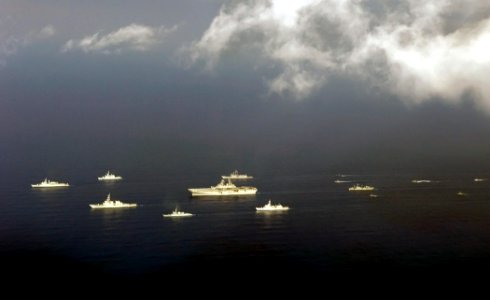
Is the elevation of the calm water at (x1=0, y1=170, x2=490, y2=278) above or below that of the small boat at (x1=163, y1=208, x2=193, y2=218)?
below

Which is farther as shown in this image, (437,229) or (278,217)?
(278,217)

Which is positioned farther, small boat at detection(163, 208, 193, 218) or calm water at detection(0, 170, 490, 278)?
small boat at detection(163, 208, 193, 218)

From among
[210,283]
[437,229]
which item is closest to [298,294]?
[210,283]

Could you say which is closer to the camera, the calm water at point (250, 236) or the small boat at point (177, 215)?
the calm water at point (250, 236)

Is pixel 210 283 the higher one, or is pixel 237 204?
pixel 237 204

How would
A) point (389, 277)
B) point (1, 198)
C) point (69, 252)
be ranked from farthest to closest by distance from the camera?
point (1, 198) → point (69, 252) → point (389, 277)

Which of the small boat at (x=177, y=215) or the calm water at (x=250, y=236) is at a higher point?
the small boat at (x=177, y=215)

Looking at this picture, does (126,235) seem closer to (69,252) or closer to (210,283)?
(69,252)

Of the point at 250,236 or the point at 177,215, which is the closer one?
the point at 250,236
